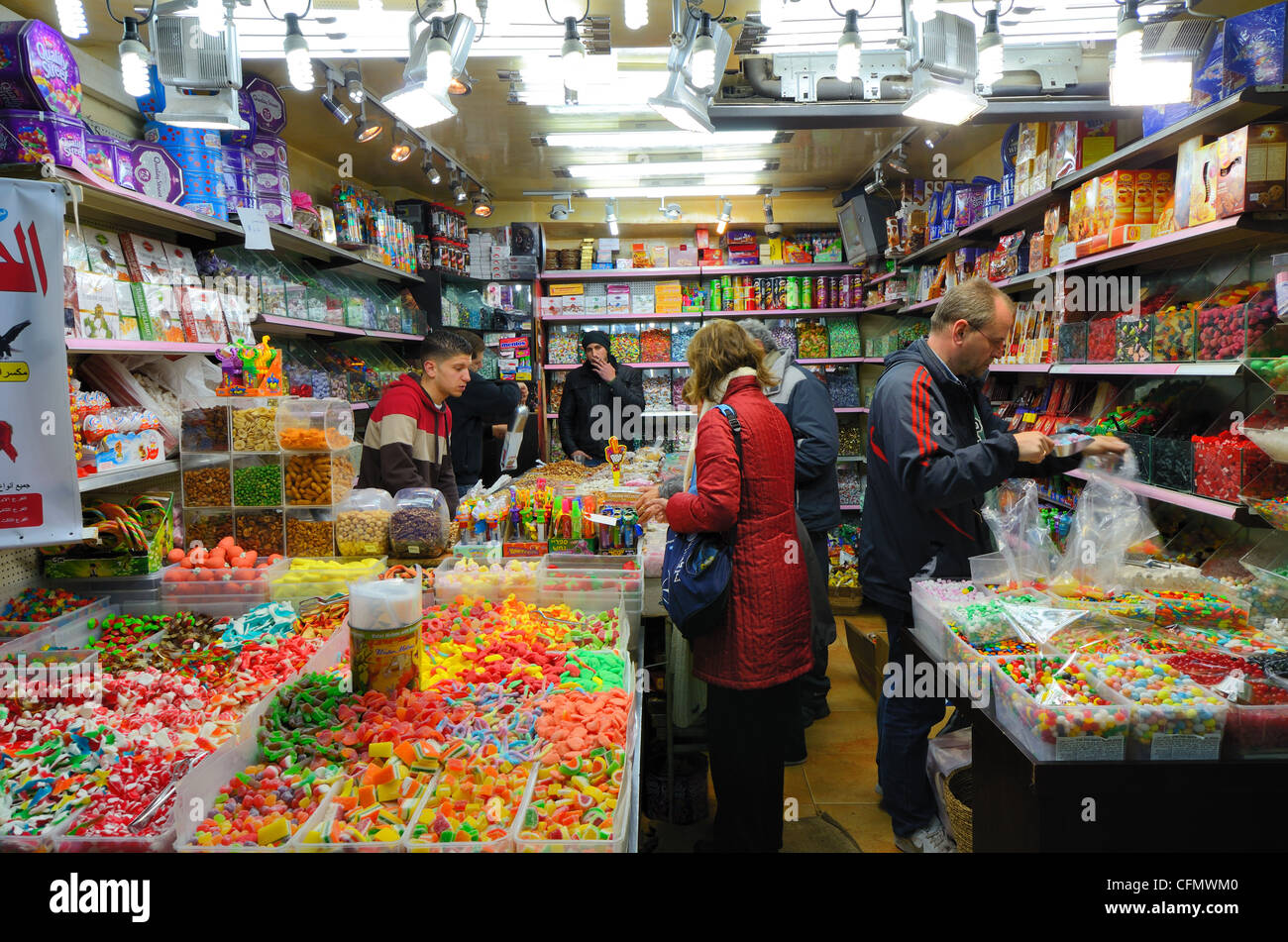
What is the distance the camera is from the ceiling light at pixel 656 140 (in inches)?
192

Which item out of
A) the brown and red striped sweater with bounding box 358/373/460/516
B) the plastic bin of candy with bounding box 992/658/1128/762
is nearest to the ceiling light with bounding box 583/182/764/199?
the brown and red striped sweater with bounding box 358/373/460/516

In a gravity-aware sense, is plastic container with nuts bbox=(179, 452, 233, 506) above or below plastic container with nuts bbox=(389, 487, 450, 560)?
above

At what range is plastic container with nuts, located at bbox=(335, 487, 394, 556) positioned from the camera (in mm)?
3064

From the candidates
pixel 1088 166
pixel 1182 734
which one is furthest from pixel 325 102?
pixel 1182 734

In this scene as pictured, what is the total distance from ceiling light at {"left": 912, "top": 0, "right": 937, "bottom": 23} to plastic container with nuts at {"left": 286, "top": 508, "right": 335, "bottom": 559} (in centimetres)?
268

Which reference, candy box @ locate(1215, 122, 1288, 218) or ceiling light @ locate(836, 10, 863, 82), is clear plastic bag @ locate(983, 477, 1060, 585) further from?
ceiling light @ locate(836, 10, 863, 82)

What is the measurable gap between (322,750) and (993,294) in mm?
2502

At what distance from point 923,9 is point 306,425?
8.44 ft

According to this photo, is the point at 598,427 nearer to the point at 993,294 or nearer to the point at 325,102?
the point at 325,102

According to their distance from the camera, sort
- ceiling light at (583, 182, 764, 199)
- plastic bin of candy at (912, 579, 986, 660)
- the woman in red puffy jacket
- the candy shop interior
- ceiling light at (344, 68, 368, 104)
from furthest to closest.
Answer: ceiling light at (583, 182, 764, 199) → ceiling light at (344, 68, 368, 104) → the woman in red puffy jacket → plastic bin of candy at (912, 579, 986, 660) → the candy shop interior

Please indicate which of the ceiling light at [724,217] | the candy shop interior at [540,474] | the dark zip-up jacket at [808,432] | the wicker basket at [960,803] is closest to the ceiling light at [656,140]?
the candy shop interior at [540,474]

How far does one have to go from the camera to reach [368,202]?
18.3 feet

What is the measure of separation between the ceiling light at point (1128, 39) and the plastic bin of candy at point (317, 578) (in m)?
3.02

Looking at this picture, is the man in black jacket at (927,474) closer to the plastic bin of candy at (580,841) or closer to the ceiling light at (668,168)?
the plastic bin of candy at (580,841)
